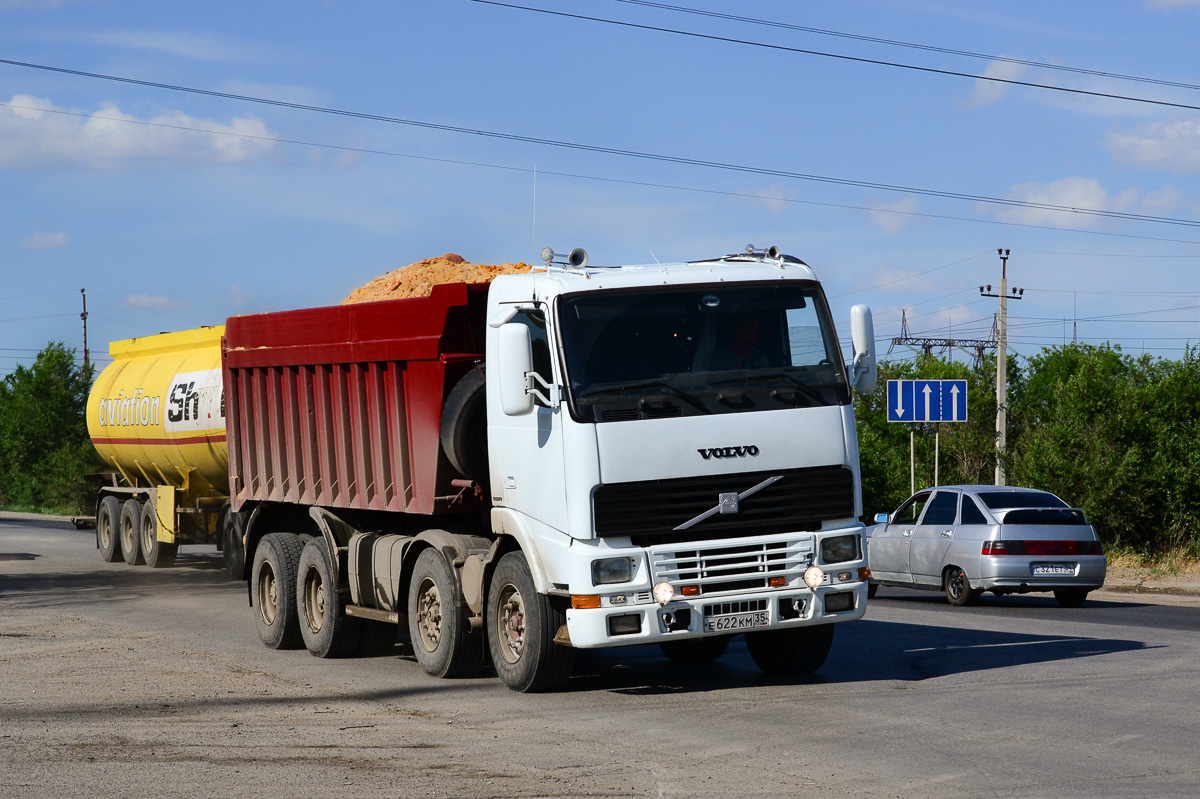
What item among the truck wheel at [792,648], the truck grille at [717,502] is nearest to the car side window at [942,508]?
the truck wheel at [792,648]

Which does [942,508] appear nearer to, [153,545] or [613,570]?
[613,570]

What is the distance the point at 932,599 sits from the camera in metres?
19.4

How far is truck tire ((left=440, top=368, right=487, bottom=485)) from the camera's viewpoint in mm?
10766

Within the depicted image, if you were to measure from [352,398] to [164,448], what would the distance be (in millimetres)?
12164

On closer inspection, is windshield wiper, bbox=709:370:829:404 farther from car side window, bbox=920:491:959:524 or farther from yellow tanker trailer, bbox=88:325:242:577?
yellow tanker trailer, bbox=88:325:242:577

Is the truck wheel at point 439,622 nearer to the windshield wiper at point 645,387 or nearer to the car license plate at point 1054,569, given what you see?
the windshield wiper at point 645,387

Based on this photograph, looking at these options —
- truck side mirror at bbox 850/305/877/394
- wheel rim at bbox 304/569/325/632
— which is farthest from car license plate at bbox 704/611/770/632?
wheel rim at bbox 304/569/325/632

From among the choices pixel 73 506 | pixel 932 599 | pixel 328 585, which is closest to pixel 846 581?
pixel 328 585

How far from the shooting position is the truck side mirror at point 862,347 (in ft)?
33.8

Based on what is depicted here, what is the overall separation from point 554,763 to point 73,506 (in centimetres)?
6091

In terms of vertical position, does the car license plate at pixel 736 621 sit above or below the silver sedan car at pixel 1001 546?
above

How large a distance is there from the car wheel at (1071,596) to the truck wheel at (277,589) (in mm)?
9397

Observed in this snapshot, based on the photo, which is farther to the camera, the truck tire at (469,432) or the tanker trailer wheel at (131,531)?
the tanker trailer wheel at (131,531)

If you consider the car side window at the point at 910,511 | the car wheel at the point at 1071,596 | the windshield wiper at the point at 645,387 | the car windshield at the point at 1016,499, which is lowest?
the car wheel at the point at 1071,596
